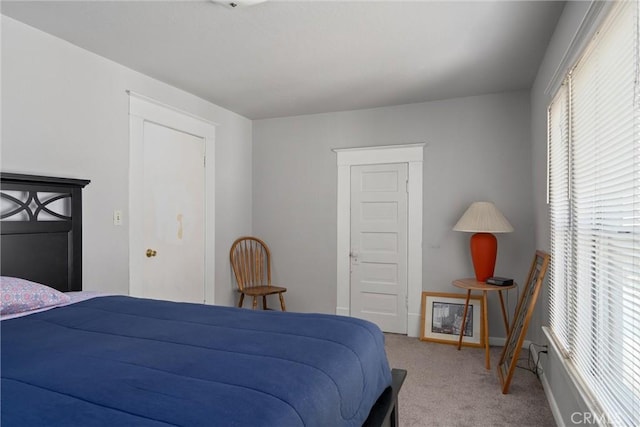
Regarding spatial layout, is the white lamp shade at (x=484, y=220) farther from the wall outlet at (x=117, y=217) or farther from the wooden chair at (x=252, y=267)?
the wall outlet at (x=117, y=217)

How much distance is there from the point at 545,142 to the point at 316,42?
1.87m

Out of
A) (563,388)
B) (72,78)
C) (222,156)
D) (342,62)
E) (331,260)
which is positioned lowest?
(563,388)

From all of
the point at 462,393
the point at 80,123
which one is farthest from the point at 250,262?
the point at 462,393

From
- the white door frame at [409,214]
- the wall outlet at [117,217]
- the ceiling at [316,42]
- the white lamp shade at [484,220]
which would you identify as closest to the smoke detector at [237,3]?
the ceiling at [316,42]

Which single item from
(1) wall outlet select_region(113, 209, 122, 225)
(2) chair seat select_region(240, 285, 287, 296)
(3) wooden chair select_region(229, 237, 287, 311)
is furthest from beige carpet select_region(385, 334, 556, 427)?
(1) wall outlet select_region(113, 209, 122, 225)

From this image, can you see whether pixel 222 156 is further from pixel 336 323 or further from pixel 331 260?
pixel 336 323

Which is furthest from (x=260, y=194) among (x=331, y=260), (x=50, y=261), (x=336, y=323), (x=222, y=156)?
(x=336, y=323)

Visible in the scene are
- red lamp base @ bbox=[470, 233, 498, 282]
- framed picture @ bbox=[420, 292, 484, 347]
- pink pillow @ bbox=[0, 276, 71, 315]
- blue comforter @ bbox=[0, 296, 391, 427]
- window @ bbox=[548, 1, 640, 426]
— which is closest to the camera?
blue comforter @ bbox=[0, 296, 391, 427]

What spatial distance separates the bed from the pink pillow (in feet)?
0.05

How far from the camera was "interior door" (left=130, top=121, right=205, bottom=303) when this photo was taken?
3416 mm

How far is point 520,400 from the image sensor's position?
8.73ft

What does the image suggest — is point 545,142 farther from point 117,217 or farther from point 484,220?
point 117,217

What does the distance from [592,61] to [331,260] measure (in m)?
3.26

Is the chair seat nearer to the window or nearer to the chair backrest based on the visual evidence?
the chair backrest
